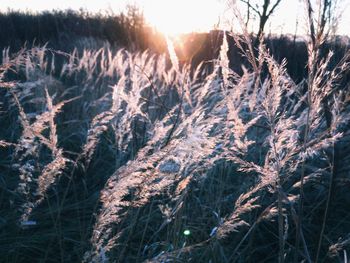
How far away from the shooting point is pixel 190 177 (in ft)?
4.95

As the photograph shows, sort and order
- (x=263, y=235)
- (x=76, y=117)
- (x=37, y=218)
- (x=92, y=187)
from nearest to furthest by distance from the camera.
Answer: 1. (x=37, y=218)
2. (x=263, y=235)
3. (x=92, y=187)
4. (x=76, y=117)

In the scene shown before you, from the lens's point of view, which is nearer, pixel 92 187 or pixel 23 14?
pixel 92 187

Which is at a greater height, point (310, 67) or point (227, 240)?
point (310, 67)

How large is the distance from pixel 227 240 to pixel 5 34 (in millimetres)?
10098

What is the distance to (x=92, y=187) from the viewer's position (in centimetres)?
282

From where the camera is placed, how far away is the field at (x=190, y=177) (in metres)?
1.25

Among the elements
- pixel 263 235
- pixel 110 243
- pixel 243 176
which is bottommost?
pixel 263 235

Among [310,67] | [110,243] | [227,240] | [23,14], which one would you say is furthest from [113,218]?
[23,14]

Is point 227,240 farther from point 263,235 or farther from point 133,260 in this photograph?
point 133,260

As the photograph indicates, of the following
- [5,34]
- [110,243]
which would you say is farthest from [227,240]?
[5,34]

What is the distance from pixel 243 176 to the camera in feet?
9.59

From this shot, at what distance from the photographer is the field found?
1249 mm

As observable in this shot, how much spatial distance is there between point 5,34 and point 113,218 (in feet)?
35.4

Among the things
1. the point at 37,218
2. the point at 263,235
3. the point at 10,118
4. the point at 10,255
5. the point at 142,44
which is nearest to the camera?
the point at 10,255
